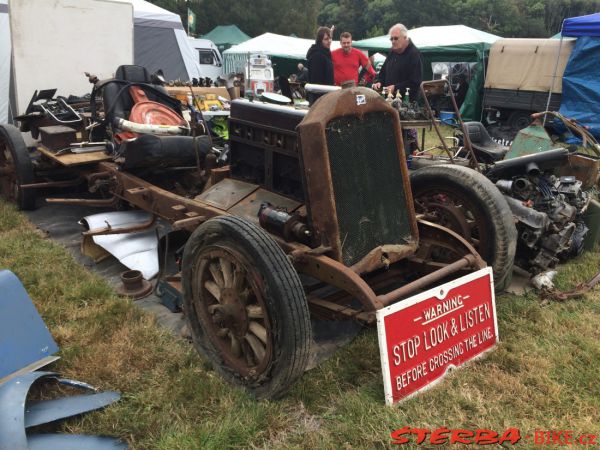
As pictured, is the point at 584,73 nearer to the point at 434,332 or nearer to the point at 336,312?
the point at 434,332

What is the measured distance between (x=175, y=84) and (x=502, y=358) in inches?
288

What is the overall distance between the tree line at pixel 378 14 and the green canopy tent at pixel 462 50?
Answer: 2146cm

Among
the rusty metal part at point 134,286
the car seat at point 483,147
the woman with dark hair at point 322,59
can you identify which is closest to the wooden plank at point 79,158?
the rusty metal part at point 134,286

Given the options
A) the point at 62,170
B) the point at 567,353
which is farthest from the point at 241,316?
the point at 62,170

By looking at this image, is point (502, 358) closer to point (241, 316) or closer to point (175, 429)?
point (241, 316)

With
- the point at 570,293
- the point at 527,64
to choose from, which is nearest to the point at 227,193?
the point at 570,293

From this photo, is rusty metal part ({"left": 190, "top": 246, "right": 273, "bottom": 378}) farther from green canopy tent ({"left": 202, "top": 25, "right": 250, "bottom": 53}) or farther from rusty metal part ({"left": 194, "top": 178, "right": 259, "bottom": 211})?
green canopy tent ({"left": 202, "top": 25, "right": 250, "bottom": 53})

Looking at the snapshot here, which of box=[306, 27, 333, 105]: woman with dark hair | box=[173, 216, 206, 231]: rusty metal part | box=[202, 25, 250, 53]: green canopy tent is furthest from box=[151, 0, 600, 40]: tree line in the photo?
box=[173, 216, 206, 231]: rusty metal part

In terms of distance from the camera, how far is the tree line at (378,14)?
36406 millimetres

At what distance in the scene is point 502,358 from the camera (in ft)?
Result: 8.54

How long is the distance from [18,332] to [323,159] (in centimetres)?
184

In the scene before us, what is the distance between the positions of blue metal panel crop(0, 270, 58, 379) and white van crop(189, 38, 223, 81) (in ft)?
56.5

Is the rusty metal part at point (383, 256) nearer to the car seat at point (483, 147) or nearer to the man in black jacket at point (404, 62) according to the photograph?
the car seat at point (483, 147)

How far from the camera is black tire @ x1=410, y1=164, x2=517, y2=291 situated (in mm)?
3072
